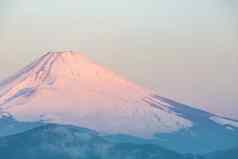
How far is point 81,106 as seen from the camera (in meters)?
150

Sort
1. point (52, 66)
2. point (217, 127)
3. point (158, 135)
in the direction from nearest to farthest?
1. point (52, 66)
2. point (158, 135)
3. point (217, 127)

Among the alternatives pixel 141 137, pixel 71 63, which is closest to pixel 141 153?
pixel 141 137

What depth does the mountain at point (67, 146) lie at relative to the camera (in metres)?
142

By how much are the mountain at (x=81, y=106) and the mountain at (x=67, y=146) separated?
1170 mm

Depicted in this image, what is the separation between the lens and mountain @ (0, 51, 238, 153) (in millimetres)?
140625

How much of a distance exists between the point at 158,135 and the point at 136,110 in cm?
1014

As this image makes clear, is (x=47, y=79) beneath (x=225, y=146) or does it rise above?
above

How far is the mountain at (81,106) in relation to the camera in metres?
141

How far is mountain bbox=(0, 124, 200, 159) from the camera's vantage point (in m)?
142

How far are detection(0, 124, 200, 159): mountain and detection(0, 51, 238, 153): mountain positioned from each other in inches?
46.1

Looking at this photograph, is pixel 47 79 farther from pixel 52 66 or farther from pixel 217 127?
pixel 217 127

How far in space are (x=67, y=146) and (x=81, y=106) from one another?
25.2 ft

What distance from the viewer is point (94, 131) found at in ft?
487

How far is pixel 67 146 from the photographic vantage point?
145 metres
